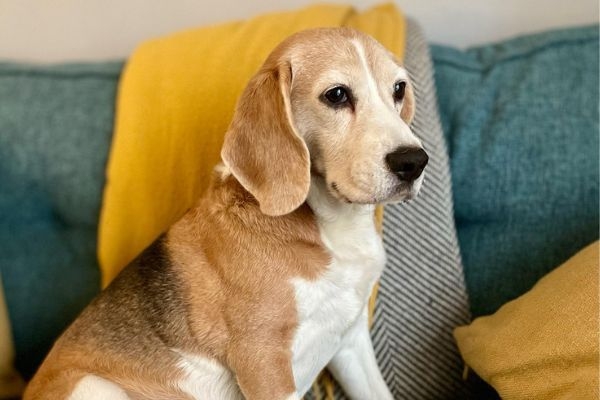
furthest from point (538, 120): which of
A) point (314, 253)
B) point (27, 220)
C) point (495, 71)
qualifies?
point (27, 220)

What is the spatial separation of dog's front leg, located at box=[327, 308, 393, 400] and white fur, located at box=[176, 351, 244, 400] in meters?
0.25

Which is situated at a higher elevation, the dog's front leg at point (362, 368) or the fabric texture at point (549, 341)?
the fabric texture at point (549, 341)

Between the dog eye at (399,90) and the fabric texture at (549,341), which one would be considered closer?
the fabric texture at (549,341)

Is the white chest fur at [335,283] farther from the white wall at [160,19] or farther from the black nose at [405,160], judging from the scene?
the white wall at [160,19]

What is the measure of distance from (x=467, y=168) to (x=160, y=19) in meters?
0.97

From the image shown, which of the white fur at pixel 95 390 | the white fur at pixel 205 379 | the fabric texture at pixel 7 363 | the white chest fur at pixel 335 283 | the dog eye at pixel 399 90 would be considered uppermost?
the dog eye at pixel 399 90

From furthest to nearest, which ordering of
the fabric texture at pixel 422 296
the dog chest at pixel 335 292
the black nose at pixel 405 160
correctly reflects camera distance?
the fabric texture at pixel 422 296
the dog chest at pixel 335 292
the black nose at pixel 405 160

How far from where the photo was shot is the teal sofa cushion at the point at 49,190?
162 cm

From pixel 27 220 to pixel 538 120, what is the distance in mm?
1300

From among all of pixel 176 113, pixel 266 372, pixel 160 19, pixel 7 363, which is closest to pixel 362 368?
pixel 266 372

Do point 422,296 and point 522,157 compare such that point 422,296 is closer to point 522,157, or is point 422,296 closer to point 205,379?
point 522,157

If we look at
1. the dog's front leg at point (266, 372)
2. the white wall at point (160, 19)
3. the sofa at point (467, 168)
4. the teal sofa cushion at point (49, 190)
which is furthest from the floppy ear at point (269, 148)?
the white wall at point (160, 19)

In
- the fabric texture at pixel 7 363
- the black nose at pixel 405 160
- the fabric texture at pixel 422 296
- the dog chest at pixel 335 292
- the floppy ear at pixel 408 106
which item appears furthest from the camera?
the fabric texture at pixel 7 363

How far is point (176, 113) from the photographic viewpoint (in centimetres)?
150
